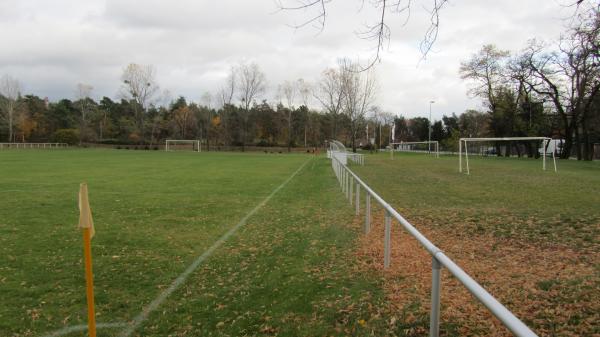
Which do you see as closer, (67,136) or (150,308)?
(150,308)

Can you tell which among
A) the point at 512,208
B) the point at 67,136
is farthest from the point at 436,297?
the point at 67,136

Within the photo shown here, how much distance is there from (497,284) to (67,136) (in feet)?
297

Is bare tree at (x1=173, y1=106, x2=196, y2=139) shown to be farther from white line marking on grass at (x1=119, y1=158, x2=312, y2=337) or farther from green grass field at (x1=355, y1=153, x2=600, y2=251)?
white line marking on grass at (x1=119, y1=158, x2=312, y2=337)

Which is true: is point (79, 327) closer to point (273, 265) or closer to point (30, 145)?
point (273, 265)

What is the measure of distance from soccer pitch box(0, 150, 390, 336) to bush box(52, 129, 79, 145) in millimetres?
79383

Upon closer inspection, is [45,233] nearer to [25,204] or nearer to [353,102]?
[25,204]

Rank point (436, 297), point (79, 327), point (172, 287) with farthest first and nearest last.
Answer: point (172, 287) → point (79, 327) → point (436, 297)

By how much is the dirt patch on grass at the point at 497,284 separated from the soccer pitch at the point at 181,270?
0.45 metres

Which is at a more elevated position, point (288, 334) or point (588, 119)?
point (588, 119)

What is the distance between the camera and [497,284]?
16.5 ft

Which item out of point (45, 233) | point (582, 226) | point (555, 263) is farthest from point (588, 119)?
point (45, 233)

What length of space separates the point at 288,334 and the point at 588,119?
4868cm

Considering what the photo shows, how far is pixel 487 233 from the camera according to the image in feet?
26.0

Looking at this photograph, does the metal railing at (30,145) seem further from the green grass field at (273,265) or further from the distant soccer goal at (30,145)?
the green grass field at (273,265)
